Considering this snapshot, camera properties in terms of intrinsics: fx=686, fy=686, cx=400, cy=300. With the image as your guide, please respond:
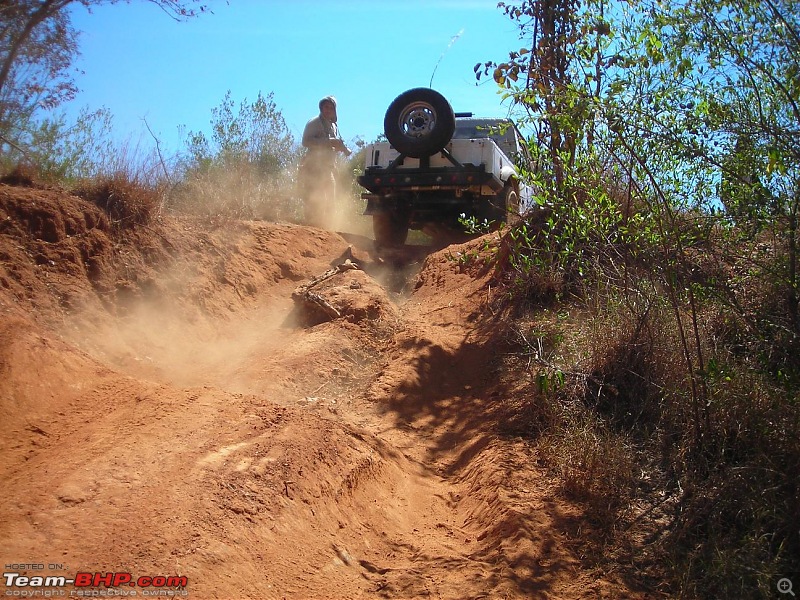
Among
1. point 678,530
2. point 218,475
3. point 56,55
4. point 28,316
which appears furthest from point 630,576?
point 56,55

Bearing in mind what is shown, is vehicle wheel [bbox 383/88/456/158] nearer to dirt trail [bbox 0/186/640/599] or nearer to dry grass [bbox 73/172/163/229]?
dirt trail [bbox 0/186/640/599]

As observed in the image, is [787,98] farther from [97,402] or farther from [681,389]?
[97,402]

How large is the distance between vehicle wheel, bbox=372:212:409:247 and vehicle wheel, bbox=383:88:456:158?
1308 millimetres

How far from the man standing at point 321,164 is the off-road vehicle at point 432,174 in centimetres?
182

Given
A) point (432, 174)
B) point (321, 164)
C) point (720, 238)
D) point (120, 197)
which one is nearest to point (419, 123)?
point (432, 174)

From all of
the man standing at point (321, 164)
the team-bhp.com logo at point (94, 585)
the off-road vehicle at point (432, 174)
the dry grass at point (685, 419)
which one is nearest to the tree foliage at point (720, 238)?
the dry grass at point (685, 419)

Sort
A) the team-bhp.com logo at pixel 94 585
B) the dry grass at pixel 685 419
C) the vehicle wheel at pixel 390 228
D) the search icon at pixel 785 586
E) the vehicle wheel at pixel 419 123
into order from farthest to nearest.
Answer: the vehicle wheel at pixel 390 228 < the vehicle wheel at pixel 419 123 < the dry grass at pixel 685 419 < the search icon at pixel 785 586 < the team-bhp.com logo at pixel 94 585

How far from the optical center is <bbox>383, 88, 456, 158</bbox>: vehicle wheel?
929cm

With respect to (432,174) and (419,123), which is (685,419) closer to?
(432,174)

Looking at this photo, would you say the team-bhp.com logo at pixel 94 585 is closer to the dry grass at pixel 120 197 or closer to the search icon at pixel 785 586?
the search icon at pixel 785 586

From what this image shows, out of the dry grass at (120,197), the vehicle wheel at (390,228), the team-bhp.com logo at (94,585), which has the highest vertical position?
the vehicle wheel at (390,228)

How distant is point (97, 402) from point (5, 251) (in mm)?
2255

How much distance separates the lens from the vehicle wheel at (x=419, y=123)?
9.29 m

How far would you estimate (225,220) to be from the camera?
9.52 m
